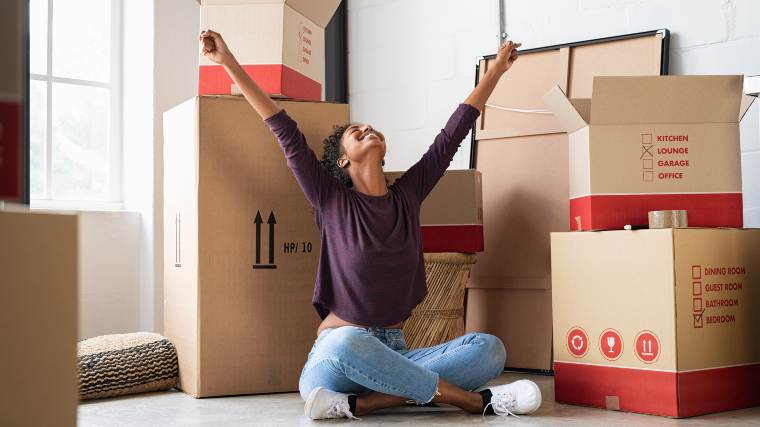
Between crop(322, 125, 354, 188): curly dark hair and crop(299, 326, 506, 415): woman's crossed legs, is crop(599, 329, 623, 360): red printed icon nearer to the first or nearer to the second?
crop(299, 326, 506, 415): woman's crossed legs

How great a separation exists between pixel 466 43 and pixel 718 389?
170cm

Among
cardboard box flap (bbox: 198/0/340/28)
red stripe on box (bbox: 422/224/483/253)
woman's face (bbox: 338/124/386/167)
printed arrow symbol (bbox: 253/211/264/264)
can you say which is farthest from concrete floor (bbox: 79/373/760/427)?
cardboard box flap (bbox: 198/0/340/28)

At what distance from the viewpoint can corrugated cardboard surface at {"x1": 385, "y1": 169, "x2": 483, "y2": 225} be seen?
8.96 ft

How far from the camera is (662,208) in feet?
7.04

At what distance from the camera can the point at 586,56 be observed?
9.40 ft

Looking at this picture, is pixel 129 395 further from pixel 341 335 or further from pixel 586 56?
pixel 586 56

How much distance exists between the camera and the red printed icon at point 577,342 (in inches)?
85.0

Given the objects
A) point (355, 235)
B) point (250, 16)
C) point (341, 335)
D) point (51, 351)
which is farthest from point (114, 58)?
point (51, 351)

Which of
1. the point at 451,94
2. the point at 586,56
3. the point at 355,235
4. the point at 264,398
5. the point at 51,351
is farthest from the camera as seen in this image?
the point at 451,94

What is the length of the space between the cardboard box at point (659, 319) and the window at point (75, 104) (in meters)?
1.82

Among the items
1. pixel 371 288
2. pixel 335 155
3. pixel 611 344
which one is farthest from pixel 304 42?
pixel 611 344

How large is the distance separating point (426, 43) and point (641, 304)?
5.60 feet

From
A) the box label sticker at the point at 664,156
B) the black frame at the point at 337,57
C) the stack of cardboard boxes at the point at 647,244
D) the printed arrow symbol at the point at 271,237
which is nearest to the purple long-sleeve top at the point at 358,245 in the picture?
the printed arrow symbol at the point at 271,237

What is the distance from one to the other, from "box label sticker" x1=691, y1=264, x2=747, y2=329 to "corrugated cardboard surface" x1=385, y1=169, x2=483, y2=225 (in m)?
0.85
